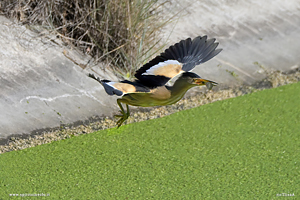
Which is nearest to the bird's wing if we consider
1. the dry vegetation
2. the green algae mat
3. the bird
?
the bird

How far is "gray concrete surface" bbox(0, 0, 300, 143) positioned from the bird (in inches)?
33.7

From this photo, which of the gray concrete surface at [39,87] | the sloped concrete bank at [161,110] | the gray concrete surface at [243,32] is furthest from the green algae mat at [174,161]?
the gray concrete surface at [243,32]

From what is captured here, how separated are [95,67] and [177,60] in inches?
41.0

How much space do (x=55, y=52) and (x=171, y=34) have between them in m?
0.72

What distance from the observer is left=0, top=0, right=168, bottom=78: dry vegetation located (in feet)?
8.77

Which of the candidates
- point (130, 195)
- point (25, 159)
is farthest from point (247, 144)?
point (25, 159)

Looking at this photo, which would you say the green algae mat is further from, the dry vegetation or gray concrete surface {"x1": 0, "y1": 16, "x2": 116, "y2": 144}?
the dry vegetation

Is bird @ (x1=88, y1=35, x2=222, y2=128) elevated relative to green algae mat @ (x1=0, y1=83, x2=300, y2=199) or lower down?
elevated

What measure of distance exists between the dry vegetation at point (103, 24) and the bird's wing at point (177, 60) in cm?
92

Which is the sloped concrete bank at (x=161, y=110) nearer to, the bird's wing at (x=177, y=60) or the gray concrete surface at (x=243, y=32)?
the gray concrete surface at (x=243, y=32)

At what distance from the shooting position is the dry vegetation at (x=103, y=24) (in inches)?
105

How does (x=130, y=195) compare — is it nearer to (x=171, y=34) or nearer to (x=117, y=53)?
(x=117, y=53)

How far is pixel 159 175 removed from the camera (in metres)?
2.15

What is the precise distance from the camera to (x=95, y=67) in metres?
2.70
